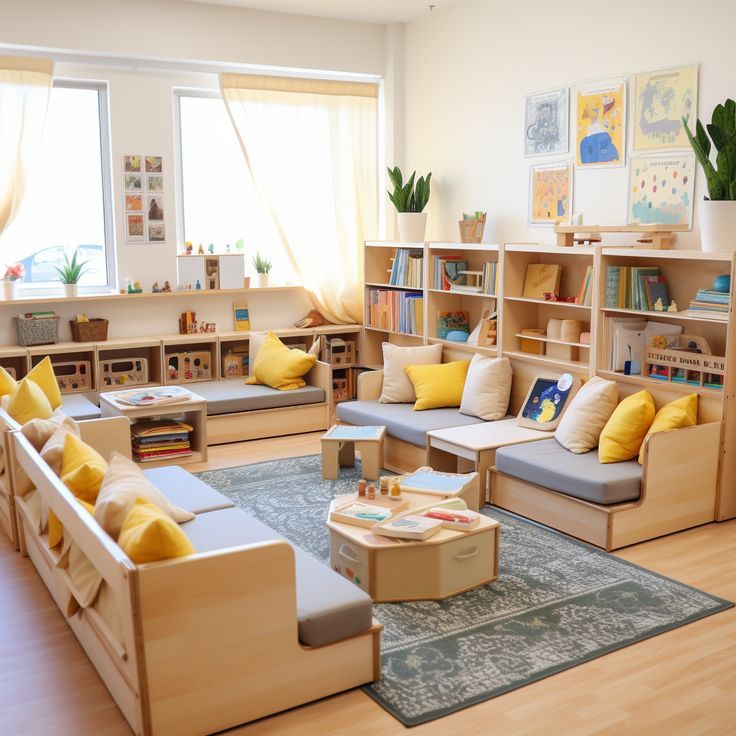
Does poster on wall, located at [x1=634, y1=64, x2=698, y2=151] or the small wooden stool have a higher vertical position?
poster on wall, located at [x1=634, y1=64, x2=698, y2=151]

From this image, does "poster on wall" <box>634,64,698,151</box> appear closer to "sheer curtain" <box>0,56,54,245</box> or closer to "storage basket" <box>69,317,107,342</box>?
"storage basket" <box>69,317,107,342</box>

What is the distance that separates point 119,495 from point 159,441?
2.63m

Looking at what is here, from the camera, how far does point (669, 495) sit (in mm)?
4121

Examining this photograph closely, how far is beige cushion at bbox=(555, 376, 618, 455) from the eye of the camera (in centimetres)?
445

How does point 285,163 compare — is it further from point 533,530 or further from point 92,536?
point 92,536

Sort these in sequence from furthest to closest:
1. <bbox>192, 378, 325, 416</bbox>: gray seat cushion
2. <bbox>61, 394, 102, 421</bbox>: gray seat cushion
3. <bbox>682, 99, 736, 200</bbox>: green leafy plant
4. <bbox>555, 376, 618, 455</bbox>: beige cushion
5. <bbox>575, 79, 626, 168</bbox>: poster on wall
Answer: <bbox>192, 378, 325, 416</bbox>: gray seat cushion < <bbox>61, 394, 102, 421</bbox>: gray seat cushion < <bbox>575, 79, 626, 168</bbox>: poster on wall < <bbox>555, 376, 618, 455</bbox>: beige cushion < <bbox>682, 99, 736, 200</bbox>: green leafy plant

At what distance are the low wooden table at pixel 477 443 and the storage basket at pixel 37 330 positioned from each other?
2.78m

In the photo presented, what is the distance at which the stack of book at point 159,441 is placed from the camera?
5348mm

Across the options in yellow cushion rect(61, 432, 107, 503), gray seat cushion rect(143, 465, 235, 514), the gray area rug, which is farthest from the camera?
gray seat cushion rect(143, 465, 235, 514)

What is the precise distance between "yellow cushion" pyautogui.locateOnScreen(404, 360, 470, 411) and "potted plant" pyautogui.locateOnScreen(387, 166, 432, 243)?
1254 mm

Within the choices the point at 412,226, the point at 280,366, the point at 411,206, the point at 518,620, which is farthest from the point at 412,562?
the point at 411,206

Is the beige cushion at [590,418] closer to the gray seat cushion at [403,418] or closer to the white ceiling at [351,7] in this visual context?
the gray seat cushion at [403,418]

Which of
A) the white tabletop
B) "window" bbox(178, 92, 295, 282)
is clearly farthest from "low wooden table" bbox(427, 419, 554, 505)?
"window" bbox(178, 92, 295, 282)

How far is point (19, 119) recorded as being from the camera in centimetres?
581
